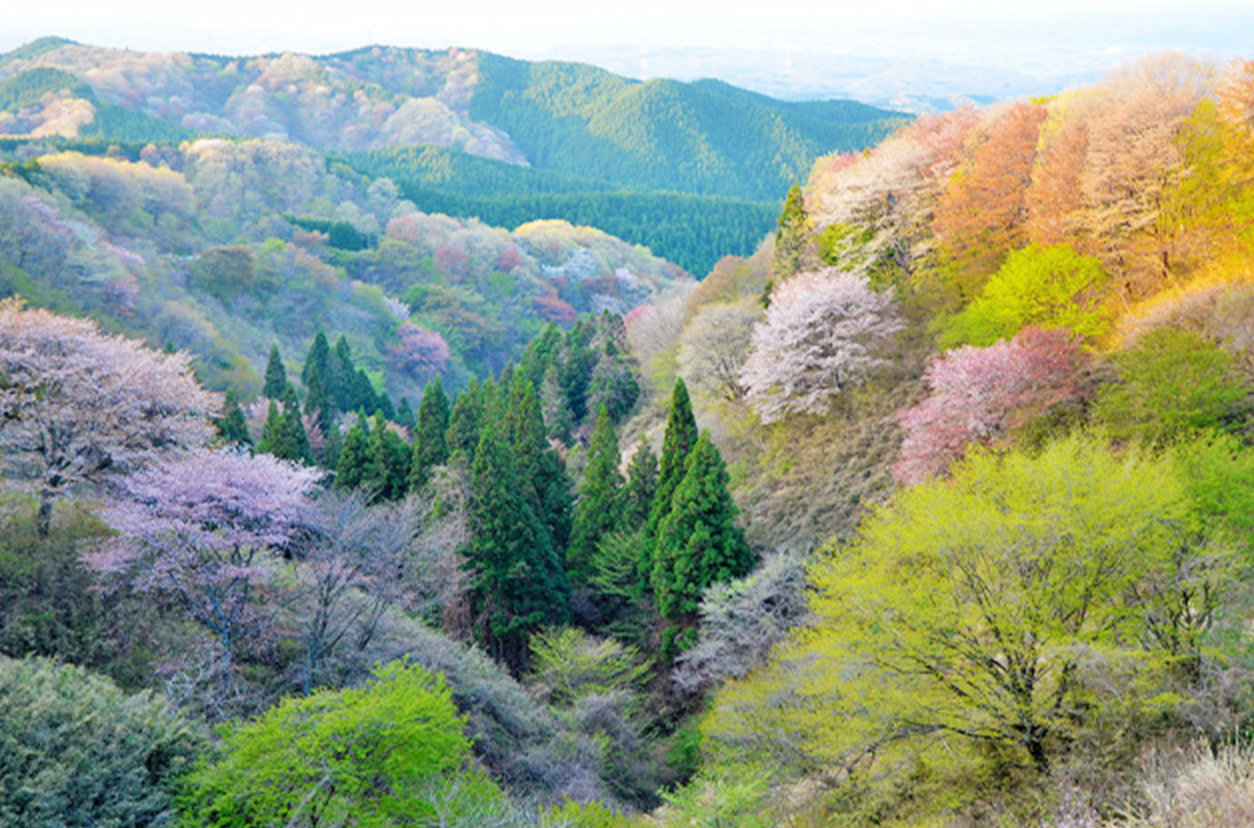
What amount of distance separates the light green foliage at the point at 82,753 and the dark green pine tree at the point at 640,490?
834 inches

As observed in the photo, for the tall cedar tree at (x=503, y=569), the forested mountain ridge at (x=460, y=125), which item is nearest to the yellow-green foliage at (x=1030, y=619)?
the tall cedar tree at (x=503, y=569)

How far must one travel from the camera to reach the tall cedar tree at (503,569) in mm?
28969

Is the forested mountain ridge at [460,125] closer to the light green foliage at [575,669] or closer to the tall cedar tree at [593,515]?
the tall cedar tree at [593,515]

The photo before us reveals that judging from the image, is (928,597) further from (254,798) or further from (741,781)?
(254,798)

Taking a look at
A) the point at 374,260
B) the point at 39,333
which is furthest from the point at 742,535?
the point at 374,260

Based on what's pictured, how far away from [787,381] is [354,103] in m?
191

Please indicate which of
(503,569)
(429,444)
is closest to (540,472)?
(429,444)

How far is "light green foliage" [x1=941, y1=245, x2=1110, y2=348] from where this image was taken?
26562mm

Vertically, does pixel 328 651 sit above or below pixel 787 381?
below

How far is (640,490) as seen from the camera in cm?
3359

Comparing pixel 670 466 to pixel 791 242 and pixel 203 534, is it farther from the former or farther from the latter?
pixel 203 534

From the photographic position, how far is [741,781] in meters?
17.6

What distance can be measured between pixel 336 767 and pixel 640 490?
72.4 feet

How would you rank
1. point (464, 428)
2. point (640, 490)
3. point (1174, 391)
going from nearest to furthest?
point (1174, 391)
point (640, 490)
point (464, 428)
